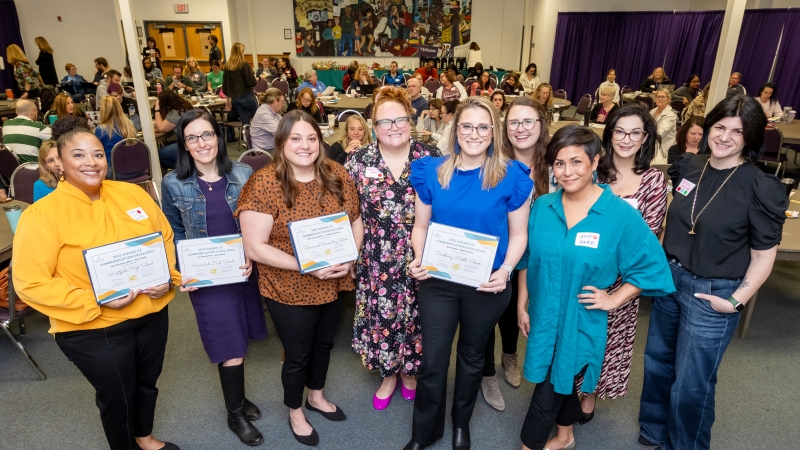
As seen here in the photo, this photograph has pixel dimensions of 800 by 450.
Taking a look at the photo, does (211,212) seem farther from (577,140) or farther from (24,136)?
(24,136)

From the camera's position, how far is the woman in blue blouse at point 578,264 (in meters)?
1.87

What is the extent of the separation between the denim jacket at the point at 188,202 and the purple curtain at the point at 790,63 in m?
12.2

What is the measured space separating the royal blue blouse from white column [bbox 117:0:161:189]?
4.94 meters

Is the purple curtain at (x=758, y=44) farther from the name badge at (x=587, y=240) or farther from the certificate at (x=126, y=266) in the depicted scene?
the certificate at (x=126, y=266)

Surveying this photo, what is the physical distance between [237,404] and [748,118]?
2.68 meters

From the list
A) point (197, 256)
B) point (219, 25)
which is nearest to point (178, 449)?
point (197, 256)

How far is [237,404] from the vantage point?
253 cm

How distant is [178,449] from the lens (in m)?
2.47

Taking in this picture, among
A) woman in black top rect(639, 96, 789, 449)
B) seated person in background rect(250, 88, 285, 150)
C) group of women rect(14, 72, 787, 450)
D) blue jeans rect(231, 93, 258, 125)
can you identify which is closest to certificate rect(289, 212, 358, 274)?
group of women rect(14, 72, 787, 450)

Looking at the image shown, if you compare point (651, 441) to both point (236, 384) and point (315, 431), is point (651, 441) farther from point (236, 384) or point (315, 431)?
point (236, 384)

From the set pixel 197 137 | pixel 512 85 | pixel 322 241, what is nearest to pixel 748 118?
pixel 322 241

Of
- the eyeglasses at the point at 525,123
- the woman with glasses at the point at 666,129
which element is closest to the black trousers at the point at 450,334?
the eyeglasses at the point at 525,123

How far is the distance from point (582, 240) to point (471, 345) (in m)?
0.69

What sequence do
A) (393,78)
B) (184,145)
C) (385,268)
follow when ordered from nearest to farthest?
(184,145), (385,268), (393,78)
